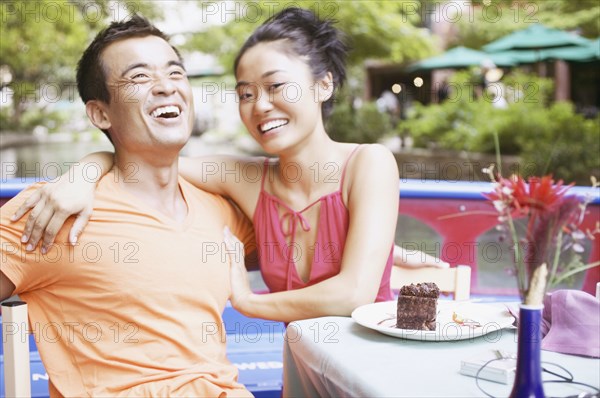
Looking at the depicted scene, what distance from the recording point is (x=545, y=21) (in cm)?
1653

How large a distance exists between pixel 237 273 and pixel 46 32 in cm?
1144

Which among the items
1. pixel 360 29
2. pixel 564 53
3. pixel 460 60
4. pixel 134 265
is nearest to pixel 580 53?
pixel 564 53

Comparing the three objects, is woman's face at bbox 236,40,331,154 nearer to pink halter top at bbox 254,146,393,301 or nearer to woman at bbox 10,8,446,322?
woman at bbox 10,8,446,322

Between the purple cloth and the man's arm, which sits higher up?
the man's arm

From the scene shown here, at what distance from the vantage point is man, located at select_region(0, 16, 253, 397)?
1931mm

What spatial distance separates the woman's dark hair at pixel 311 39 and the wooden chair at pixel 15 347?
3.50 feet

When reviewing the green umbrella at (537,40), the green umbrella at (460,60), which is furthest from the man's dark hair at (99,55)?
the green umbrella at (460,60)

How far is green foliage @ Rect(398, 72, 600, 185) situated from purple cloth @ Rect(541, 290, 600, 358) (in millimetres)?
8319

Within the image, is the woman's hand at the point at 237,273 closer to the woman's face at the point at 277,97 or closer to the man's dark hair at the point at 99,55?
the woman's face at the point at 277,97

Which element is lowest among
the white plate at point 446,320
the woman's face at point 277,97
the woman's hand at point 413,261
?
the white plate at point 446,320

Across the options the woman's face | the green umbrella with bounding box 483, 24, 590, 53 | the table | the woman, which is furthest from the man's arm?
the green umbrella with bounding box 483, 24, 590, 53

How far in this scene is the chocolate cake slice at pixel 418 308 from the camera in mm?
1854

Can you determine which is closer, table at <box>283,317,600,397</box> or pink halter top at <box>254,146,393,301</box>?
table at <box>283,317,600,397</box>

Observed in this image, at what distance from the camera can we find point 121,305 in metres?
1.99
